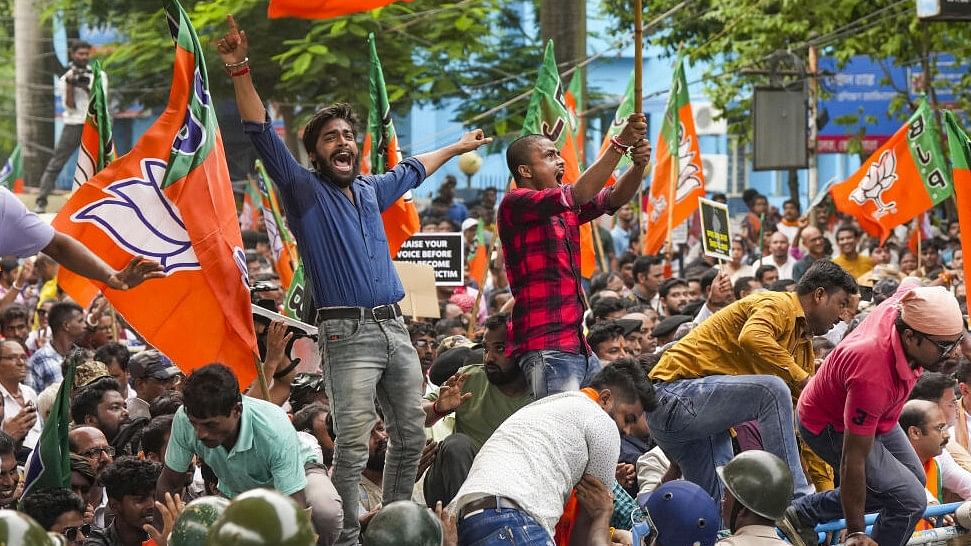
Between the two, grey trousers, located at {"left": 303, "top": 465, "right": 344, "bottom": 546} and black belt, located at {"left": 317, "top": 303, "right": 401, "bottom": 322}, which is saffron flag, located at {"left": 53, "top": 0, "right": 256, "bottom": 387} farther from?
grey trousers, located at {"left": 303, "top": 465, "right": 344, "bottom": 546}

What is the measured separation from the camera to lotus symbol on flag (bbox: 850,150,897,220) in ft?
49.1

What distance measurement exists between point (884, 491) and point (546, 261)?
1.85 meters

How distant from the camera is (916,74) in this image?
2675cm

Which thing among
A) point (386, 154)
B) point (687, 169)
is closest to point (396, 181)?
point (386, 154)

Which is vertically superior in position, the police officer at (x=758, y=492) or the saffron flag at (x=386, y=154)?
the saffron flag at (x=386, y=154)

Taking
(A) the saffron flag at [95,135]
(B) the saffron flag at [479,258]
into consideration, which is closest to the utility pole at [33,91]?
(B) the saffron flag at [479,258]

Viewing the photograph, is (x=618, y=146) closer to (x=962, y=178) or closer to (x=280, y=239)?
(x=962, y=178)

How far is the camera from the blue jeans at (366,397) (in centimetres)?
666

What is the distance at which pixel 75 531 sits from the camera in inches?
265

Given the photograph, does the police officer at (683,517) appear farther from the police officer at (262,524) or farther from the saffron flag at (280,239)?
the saffron flag at (280,239)

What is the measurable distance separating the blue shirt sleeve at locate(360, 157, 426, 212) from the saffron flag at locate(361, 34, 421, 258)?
2.70m

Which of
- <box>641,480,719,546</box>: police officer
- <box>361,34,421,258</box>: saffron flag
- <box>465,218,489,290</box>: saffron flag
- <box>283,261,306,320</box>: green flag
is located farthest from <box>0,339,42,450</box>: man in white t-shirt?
<box>465,218,489,290</box>: saffron flag

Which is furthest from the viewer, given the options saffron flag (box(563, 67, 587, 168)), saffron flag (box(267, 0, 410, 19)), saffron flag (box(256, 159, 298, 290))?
saffron flag (box(563, 67, 587, 168))

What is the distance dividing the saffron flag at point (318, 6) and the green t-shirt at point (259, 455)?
8.65 ft
